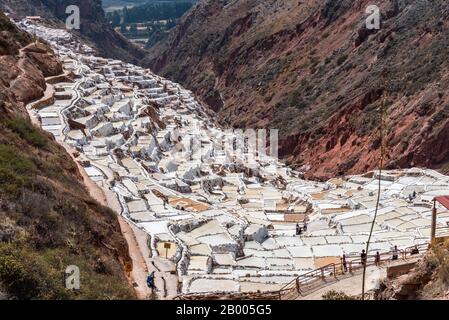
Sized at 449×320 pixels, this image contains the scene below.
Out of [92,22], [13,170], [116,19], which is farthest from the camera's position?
[116,19]

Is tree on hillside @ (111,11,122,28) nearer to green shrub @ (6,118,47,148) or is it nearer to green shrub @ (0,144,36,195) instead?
green shrub @ (6,118,47,148)

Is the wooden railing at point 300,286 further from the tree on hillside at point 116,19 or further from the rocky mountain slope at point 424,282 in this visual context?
the tree on hillside at point 116,19

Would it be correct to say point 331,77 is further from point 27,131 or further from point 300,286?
point 300,286

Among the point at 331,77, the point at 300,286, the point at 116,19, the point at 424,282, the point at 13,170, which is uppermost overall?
the point at 116,19

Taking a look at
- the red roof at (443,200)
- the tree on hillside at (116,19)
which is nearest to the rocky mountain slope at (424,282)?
the red roof at (443,200)

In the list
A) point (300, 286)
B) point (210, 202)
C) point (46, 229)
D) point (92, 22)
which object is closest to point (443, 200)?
point (300, 286)

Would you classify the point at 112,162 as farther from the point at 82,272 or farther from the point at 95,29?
the point at 95,29

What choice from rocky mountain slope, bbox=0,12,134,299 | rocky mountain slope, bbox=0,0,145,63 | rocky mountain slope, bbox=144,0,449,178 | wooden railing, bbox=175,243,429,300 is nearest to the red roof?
wooden railing, bbox=175,243,429,300

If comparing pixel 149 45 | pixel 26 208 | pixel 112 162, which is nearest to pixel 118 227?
pixel 26 208
